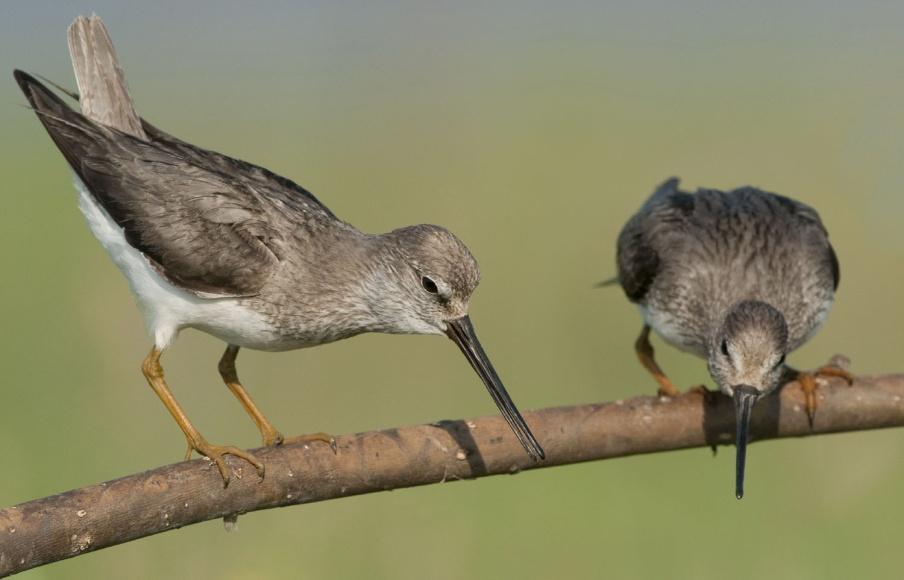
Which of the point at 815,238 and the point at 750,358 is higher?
the point at 815,238

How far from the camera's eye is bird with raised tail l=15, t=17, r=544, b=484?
24.1 ft

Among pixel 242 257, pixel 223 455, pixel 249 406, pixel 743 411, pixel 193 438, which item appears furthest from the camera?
pixel 249 406

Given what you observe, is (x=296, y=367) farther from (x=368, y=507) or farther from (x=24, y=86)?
(x=24, y=86)

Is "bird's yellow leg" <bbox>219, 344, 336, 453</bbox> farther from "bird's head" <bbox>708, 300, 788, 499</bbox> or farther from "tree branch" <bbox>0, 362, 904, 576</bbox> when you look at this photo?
"bird's head" <bbox>708, 300, 788, 499</bbox>

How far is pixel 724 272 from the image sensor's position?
934cm

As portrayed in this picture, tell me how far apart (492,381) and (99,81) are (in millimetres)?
3392

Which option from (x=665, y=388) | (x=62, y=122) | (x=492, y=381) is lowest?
(x=665, y=388)

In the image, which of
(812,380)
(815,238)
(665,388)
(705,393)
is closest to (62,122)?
(705,393)

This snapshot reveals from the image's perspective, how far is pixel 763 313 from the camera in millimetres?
8359

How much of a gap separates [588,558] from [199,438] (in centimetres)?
356

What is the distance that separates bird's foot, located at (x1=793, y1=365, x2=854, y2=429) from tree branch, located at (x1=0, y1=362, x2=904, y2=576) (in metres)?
0.04

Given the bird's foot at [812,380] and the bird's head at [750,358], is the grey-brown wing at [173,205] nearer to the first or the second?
the bird's head at [750,358]

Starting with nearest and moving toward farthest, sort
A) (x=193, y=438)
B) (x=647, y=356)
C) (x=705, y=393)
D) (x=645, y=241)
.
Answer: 1. (x=193, y=438)
2. (x=705, y=393)
3. (x=645, y=241)
4. (x=647, y=356)

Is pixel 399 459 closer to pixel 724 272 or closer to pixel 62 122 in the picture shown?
pixel 62 122
